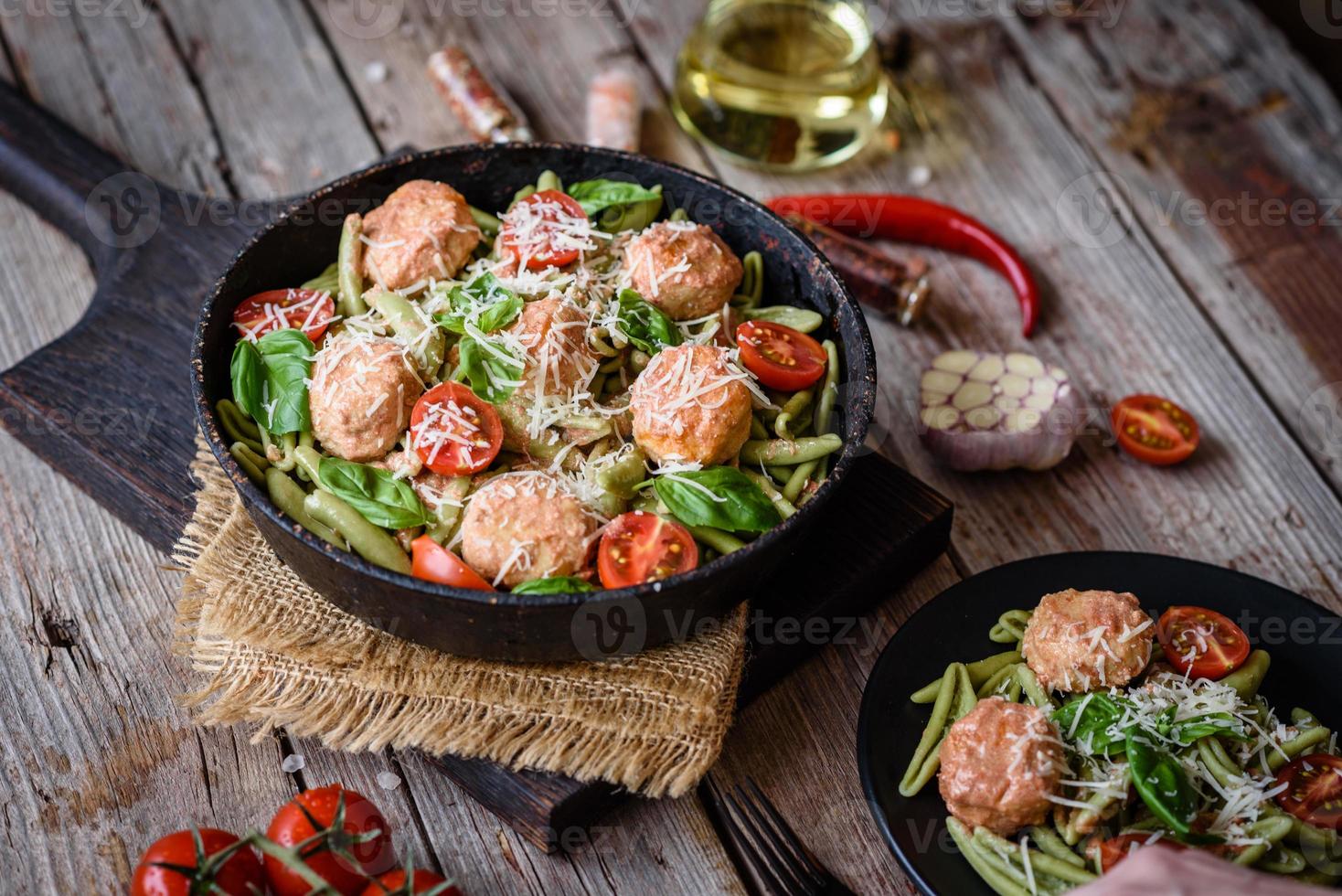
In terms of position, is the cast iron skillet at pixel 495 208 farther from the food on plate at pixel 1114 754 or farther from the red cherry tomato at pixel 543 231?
the food on plate at pixel 1114 754

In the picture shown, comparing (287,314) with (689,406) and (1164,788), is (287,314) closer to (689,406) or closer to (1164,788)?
(689,406)

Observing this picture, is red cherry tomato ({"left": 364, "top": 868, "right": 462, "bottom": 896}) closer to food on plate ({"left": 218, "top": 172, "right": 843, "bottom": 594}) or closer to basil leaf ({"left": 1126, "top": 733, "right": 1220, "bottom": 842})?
food on plate ({"left": 218, "top": 172, "right": 843, "bottom": 594})

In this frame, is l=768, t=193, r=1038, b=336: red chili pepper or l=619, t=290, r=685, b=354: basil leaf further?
l=768, t=193, r=1038, b=336: red chili pepper

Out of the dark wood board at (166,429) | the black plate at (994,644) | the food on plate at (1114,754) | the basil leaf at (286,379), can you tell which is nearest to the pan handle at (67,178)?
the dark wood board at (166,429)

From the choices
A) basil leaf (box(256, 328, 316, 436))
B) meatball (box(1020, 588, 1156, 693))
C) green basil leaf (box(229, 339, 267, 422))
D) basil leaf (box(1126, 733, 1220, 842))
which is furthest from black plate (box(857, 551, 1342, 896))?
green basil leaf (box(229, 339, 267, 422))

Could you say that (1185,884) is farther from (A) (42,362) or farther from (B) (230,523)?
(A) (42,362)

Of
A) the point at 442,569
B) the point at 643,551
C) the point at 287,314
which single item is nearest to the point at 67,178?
the point at 287,314
